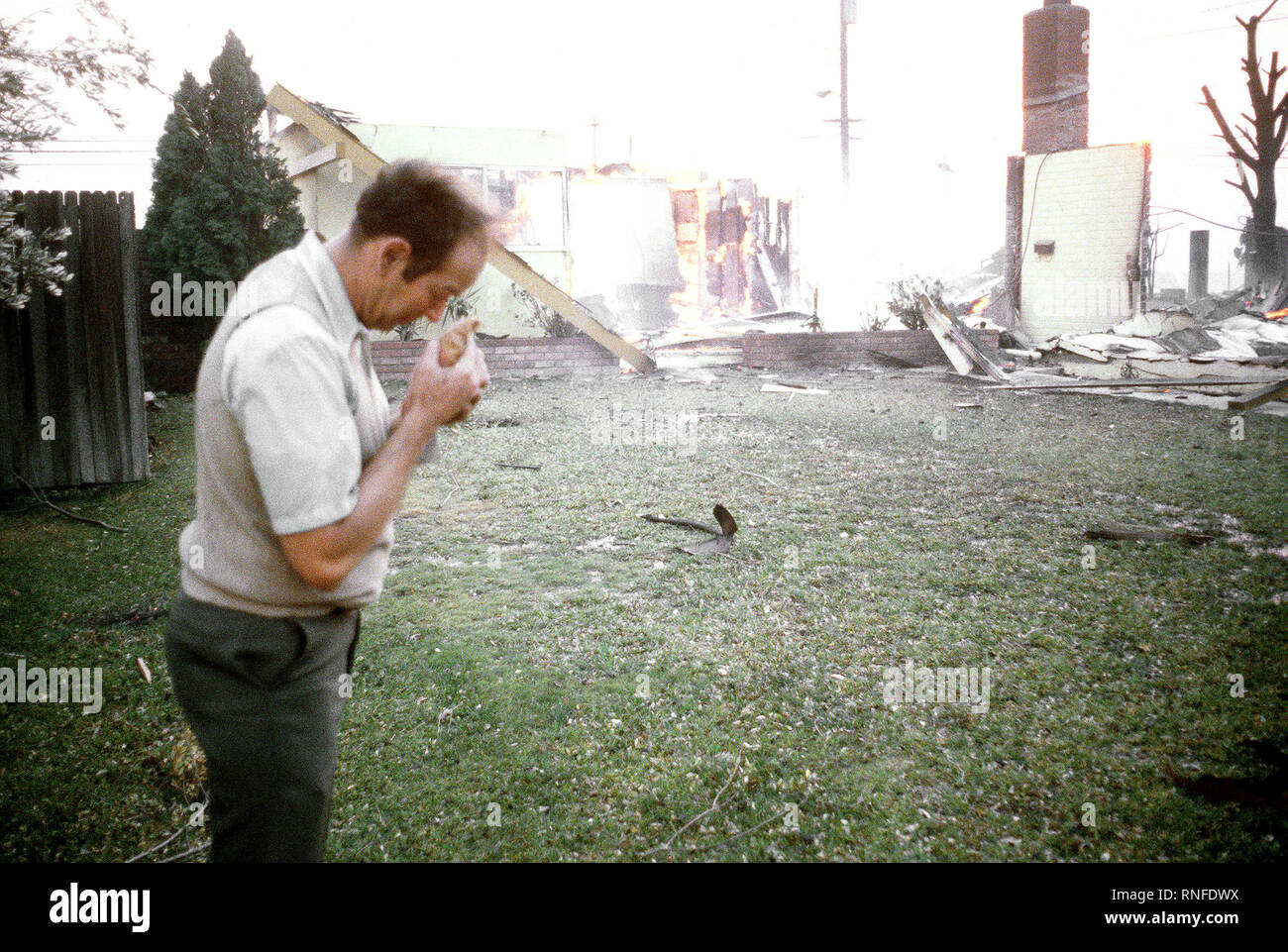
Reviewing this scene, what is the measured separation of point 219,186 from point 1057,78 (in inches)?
728

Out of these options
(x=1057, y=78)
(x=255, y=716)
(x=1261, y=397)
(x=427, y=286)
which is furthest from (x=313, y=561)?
(x=1057, y=78)

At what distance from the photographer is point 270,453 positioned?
4.19 feet

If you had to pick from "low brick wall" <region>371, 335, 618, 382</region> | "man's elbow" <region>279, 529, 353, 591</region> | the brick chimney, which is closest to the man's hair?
"man's elbow" <region>279, 529, 353, 591</region>

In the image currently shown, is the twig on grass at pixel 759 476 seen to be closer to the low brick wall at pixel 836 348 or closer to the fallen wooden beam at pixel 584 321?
the fallen wooden beam at pixel 584 321

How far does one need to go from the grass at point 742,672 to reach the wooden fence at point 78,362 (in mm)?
381

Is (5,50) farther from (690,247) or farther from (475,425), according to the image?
(690,247)

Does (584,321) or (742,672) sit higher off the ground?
(584,321)

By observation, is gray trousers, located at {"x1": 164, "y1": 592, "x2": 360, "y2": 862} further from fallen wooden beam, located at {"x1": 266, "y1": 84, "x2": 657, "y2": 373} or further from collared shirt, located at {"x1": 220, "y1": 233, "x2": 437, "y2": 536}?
fallen wooden beam, located at {"x1": 266, "y1": 84, "x2": 657, "y2": 373}

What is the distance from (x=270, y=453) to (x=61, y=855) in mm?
2034

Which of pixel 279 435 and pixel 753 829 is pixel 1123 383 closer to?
pixel 753 829

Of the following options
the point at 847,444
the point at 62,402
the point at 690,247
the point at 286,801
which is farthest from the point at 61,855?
the point at 690,247

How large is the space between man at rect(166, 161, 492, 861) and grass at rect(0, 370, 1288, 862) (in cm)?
116

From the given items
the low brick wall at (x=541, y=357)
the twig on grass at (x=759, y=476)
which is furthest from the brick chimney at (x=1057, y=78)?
the twig on grass at (x=759, y=476)

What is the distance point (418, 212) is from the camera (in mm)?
1506
